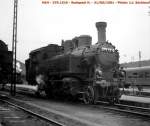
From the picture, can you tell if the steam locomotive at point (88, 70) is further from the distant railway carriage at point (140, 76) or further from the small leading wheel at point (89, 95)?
the distant railway carriage at point (140, 76)

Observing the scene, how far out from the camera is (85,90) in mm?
15016

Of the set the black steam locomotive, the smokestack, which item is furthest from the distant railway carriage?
the smokestack

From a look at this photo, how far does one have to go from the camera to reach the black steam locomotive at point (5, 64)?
20.3 meters

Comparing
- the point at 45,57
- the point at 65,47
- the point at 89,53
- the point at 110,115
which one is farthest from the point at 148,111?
the point at 45,57

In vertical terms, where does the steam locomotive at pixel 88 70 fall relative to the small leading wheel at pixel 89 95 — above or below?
above

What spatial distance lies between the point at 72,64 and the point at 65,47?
8.08 feet

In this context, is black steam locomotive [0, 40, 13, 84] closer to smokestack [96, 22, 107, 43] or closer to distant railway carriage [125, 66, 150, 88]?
smokestack [96, 22, 107, 43]

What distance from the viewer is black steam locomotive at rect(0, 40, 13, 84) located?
2030cm

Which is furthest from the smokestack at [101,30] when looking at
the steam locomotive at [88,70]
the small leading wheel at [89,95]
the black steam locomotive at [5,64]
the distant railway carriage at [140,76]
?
the distant railway carriage at [140,76]

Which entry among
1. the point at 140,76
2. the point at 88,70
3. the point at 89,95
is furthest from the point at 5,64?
the point at 140,76

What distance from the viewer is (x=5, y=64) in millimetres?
20609

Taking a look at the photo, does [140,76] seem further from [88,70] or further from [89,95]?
[89,95]

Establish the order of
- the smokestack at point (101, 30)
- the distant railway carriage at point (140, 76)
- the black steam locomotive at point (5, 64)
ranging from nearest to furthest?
the smokestack at point (101, 30) → the black steam locomotive at point (5, 64) → the distant railway carriage at point (140, 76)

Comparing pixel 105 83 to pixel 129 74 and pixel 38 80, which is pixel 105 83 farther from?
pixel 129 74
